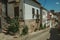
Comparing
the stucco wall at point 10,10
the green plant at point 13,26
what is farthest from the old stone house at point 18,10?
the green plant at point 13,26

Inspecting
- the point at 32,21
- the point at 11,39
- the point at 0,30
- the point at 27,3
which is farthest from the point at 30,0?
the point at 11,39

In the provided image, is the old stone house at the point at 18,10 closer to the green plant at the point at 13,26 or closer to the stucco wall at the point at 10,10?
the stucco wall at the point at 10,10

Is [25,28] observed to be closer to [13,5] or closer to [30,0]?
[13,5]

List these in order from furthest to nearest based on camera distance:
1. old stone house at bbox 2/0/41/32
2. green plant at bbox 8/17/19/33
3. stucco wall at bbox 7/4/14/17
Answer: stucco wall at bbox 7/4/14/17 < old stone house at bbox 2/0/41/32 < green plant at bbox 8/17/19/33

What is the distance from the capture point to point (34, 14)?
84.9ft

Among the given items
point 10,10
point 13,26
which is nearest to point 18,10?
point 10,10

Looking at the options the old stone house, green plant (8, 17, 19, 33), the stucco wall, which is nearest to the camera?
green plant (8, 17, 19, 33)

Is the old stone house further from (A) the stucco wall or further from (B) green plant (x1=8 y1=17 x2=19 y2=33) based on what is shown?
(B) green plant (x1=8 y1=17 x2=19 y2=33)

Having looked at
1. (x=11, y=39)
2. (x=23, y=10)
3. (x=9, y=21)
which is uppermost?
(x=23, y=10)

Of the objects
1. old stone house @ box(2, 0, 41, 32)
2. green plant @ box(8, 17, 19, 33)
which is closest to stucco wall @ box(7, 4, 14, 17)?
old stone house @ box(2, 0, 41, 32)

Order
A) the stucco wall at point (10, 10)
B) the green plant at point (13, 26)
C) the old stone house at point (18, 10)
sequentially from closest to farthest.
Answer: the green plant at point (13, 26) → the old stone house at point (18, 10) → the stucco wall at point (10, 10)

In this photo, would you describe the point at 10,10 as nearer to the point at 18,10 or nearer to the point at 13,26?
the point at 18,10

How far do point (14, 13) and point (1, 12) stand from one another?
1891mm

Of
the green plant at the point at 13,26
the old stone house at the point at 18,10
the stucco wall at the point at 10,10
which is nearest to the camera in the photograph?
the green plant at the point at 13,26
